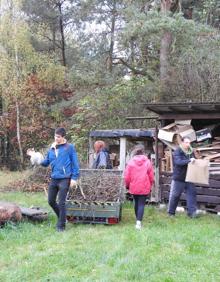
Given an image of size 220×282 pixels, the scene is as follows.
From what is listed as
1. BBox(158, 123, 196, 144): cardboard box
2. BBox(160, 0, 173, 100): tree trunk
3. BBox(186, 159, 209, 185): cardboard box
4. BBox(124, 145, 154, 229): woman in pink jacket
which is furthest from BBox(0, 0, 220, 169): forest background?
BBox(124, 145, 154, 229): woman in pink jacket

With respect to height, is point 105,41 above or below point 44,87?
above

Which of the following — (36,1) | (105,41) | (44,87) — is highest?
(36,1)

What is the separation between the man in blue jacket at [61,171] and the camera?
779 cm

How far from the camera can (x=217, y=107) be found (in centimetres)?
1005

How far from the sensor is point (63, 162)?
784 centimetres

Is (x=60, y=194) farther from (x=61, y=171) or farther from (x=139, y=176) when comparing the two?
(x=139, y=176)

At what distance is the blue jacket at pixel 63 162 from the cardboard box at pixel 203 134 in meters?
4.15

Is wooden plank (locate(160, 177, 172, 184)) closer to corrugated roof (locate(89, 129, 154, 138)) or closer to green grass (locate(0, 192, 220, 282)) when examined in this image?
corrugated roof (locate(89, 129, 154, 138))

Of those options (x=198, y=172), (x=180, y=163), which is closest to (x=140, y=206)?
(x=180, y=163)

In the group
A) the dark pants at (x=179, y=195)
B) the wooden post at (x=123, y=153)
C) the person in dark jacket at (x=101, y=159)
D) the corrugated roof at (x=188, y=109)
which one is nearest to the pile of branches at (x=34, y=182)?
the wooden post at (x=123, y=153)

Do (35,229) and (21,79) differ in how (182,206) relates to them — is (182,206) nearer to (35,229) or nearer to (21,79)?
(35,229)

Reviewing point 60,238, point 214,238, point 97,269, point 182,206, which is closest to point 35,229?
point 60,238

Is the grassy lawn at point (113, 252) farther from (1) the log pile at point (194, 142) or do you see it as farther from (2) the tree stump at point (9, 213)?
(1) the log pile at point (194, 142)

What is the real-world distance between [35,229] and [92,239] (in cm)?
123
